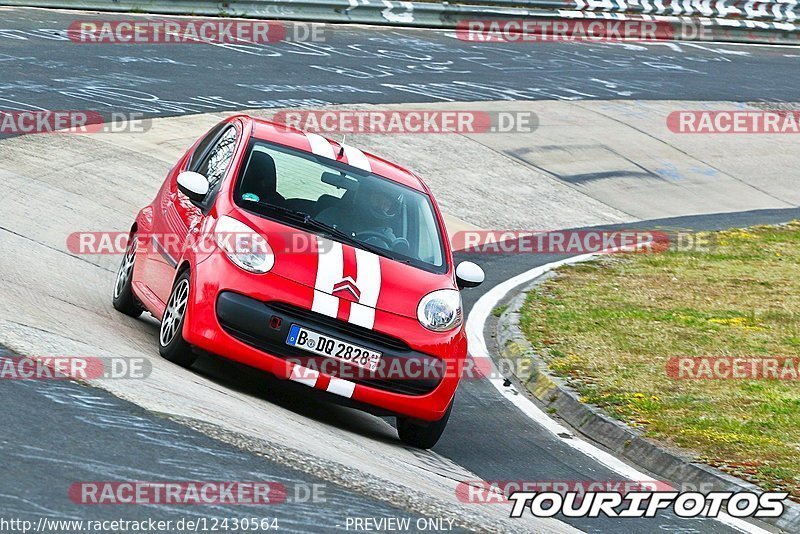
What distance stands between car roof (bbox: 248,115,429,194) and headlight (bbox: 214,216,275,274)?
1092mm

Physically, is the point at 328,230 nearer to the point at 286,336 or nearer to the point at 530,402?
the point at 286,336

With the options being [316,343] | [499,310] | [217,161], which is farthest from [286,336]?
[499,310]

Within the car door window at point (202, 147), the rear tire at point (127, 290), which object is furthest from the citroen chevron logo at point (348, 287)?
the rear tire at point (127, 290)

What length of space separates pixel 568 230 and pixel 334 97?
15.7 ft

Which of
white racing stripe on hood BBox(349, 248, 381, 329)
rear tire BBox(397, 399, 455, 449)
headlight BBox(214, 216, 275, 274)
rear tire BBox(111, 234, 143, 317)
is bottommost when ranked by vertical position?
rear tire BBox(397, 399, 455, 449)

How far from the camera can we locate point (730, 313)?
12.6m

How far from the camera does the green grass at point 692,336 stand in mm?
8414

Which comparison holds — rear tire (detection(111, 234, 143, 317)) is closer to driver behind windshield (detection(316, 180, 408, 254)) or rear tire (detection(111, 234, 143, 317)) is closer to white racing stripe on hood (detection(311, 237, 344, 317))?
driver behind windshield (detection(316, 180, 408, 254))

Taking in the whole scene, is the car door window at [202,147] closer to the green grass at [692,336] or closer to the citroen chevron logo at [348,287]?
the citroen chevron logo at [348,287]

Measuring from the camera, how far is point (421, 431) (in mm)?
7820

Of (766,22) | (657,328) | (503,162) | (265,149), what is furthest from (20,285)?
(766,22)

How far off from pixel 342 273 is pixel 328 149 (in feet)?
5.28

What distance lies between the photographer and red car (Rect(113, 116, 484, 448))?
7375mm

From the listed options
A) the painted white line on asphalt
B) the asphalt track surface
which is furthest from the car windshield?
the painted white line on asphalt
